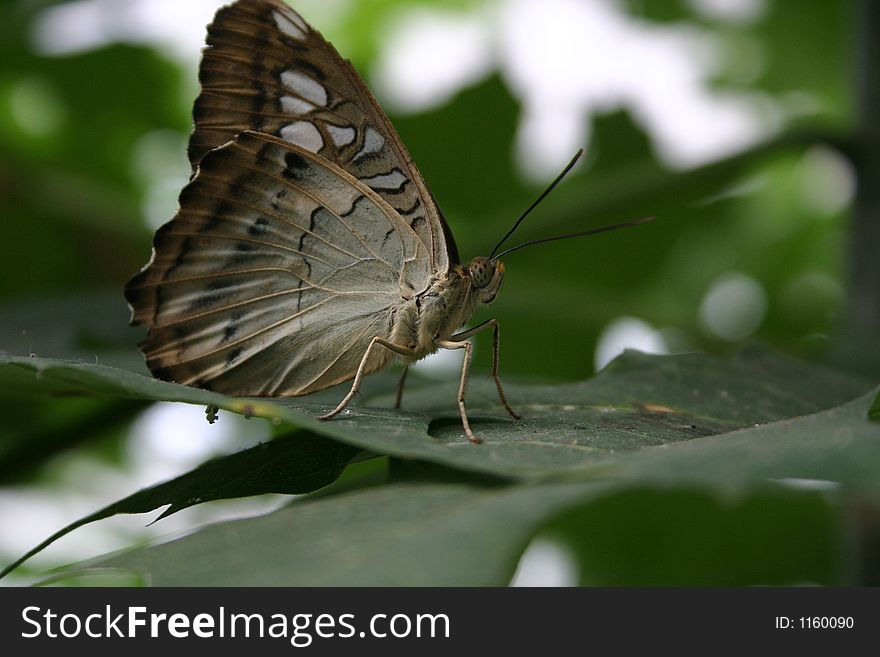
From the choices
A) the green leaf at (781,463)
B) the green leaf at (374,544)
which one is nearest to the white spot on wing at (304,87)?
the green leaf at (374,544)

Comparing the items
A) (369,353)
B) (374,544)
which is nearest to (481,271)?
(369,353)

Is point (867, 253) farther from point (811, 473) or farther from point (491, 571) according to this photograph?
point (491, 571)

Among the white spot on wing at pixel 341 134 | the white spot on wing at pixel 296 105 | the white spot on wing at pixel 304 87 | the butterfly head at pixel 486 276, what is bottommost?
the butterfly head at pixel 486 276

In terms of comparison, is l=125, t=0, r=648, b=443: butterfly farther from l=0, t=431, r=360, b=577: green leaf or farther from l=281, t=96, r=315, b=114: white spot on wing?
l=0, t=431, r=360, b=577: green leaf

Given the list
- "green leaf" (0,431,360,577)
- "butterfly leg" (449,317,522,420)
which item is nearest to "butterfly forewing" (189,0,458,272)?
"butterfly leg" (449,317,522,420)

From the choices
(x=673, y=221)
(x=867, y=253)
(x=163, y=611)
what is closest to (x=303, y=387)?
(x=163, y=611)

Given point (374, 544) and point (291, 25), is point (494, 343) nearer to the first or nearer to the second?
point (291, 25)

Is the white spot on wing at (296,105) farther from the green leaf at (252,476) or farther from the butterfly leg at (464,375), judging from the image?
the green leaf at (252,476)
